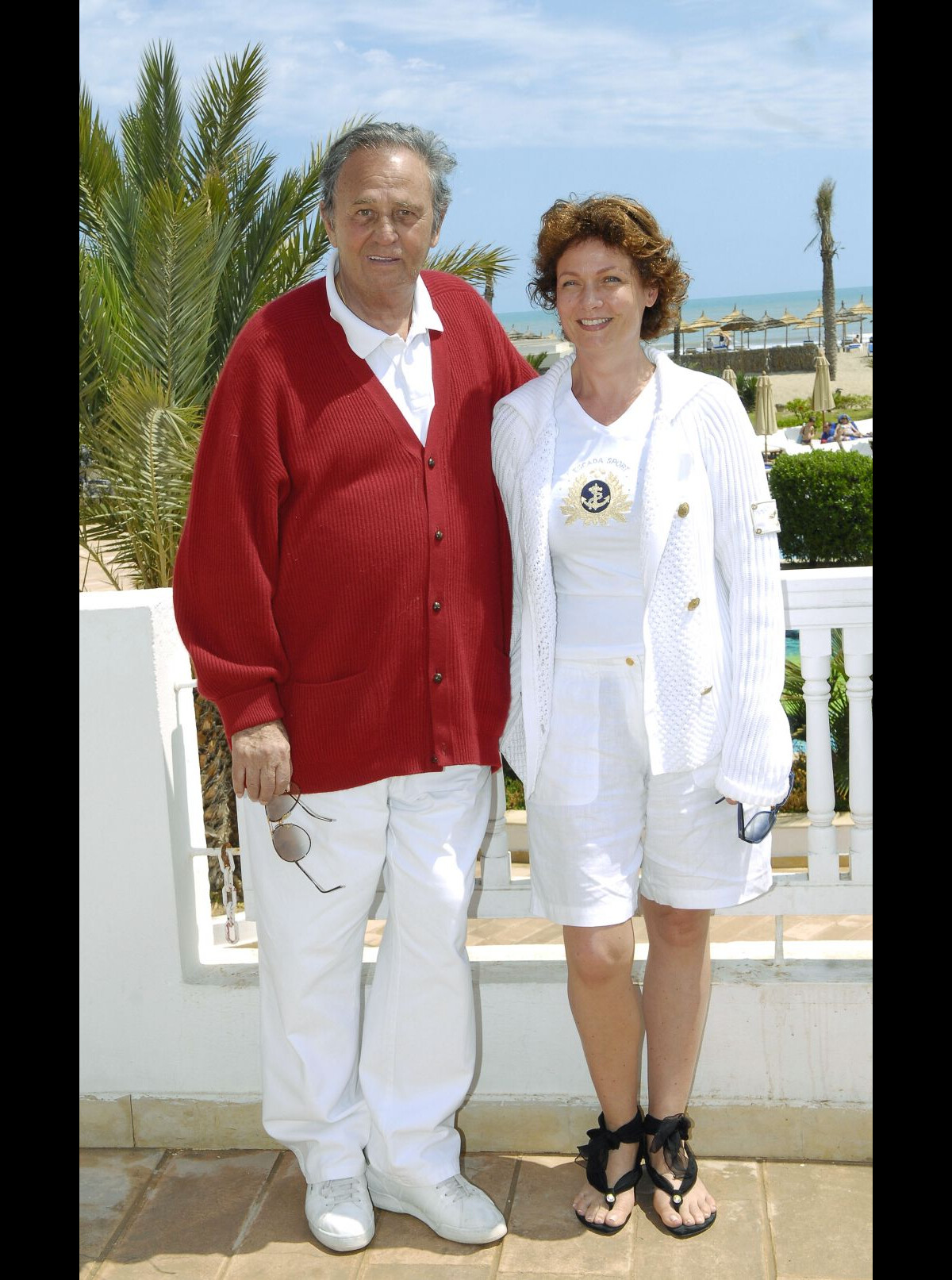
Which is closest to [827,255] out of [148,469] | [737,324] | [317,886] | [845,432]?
[737,324]

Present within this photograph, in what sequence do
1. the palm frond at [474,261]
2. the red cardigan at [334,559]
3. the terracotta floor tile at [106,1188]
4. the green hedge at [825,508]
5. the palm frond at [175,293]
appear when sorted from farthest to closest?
the green hedge at [825,508] → the palm frond at [474,261] → the palm frond at [175,293] → the terracotta floor tile at [106,1188] → the red cardigan at [334,559]

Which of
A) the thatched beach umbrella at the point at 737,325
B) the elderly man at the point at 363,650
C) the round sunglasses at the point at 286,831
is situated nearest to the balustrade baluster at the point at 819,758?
the elderly man at the point at 363,650

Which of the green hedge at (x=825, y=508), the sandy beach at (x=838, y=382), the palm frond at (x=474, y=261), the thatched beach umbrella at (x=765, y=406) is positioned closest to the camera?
the palm frond at (x=474, y=261)

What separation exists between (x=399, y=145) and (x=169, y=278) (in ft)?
19.0

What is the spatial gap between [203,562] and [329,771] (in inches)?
18.0

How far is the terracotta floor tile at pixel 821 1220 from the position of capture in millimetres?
2611

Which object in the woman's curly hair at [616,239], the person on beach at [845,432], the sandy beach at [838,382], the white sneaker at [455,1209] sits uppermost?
the sandy beach at [838,382]

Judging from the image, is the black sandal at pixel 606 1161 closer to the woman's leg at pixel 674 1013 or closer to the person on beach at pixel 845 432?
the woman's leg at pixel 674 1013

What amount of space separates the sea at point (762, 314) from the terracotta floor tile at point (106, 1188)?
73.6m

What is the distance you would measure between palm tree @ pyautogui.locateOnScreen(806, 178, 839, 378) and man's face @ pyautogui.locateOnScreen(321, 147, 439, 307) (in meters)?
57.1

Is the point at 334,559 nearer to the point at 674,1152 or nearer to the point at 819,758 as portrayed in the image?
the point at 819,758

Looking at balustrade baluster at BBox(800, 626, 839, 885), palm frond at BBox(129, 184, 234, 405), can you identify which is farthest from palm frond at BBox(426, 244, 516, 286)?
balustrade baluster at BBox(800, 626, 839, 885)

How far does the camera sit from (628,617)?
2543mm

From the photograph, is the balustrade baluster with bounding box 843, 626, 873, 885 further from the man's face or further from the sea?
the sea
